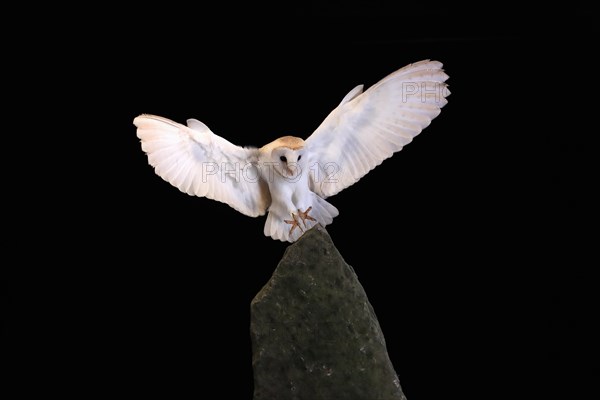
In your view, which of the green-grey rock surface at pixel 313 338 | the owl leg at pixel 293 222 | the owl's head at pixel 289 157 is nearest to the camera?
the green-grey rock surface at pixel 313 338

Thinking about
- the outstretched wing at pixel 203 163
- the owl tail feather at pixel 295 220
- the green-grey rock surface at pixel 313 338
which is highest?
the outstretched wing at pixel 203 163

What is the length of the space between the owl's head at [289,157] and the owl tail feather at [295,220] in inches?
5.9

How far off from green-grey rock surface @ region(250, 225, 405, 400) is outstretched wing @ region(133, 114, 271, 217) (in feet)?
1.42

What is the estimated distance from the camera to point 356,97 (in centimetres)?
287

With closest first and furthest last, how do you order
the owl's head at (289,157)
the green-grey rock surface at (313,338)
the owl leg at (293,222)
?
1. the green-grey rock surface at (313,338)
2. the owl's head at (289,157)
3. the owl leg at (293,222)

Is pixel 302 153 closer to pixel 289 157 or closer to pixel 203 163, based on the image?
pixel 289 157

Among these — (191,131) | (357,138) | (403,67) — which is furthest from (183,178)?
(403,67)

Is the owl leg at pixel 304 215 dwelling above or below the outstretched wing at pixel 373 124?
below

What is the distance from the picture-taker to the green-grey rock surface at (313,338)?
2.54 metres

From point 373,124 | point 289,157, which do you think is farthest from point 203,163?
point 373,124

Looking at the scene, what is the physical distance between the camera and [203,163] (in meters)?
2.94

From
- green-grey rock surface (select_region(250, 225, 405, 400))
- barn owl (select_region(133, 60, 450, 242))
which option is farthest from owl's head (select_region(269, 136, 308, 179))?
green-grey rock surface (select_region(250, 225, 405, 400))

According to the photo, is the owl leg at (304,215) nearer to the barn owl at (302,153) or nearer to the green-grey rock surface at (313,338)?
the barn owl at (302,153)

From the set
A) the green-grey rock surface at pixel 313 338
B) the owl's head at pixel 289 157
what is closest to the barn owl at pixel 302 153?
the owl's head at pixel 289 157
